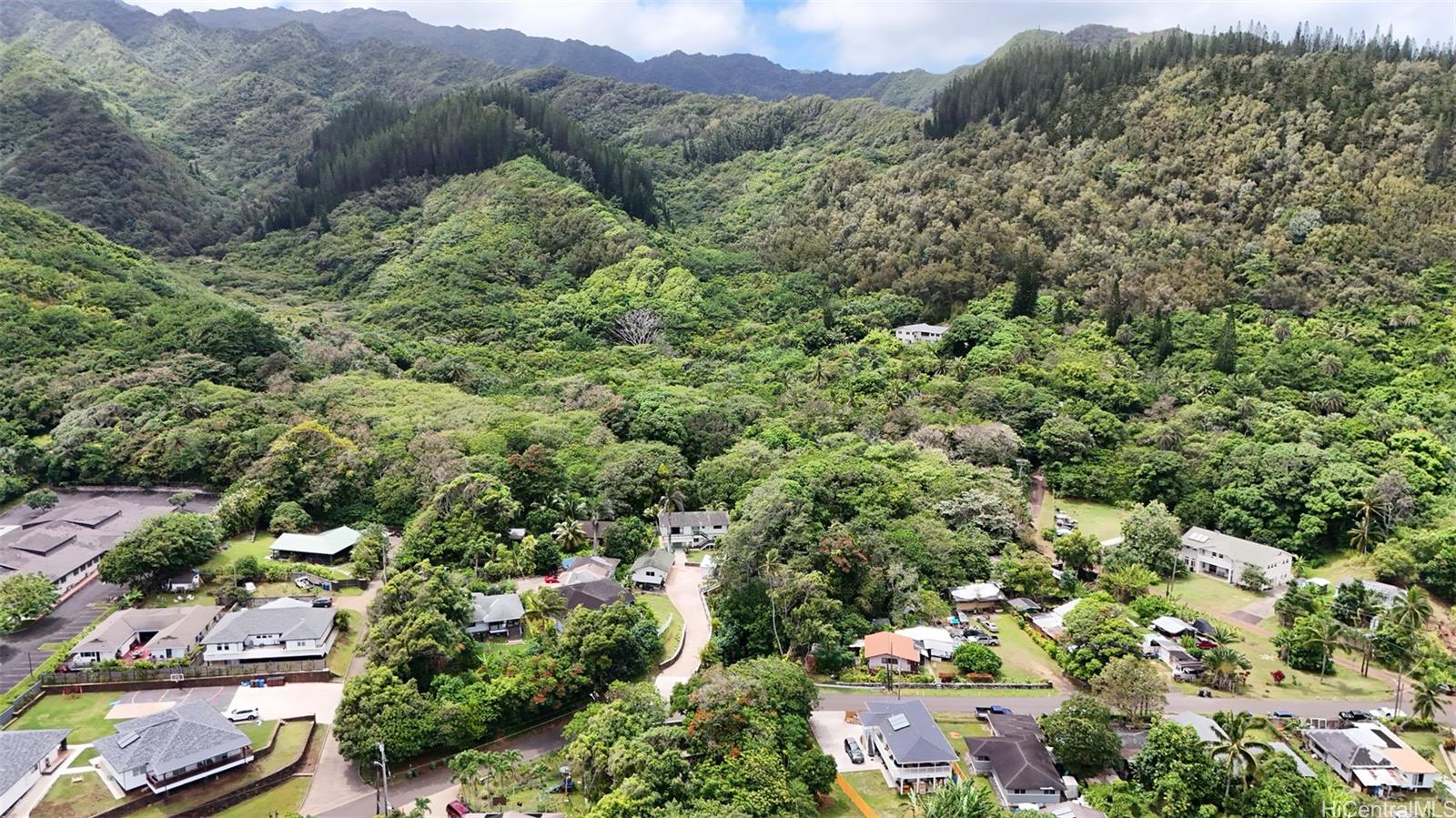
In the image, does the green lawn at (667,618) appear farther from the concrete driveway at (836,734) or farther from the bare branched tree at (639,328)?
the bare branched tree at (639,328)

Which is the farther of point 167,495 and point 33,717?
point 167,495

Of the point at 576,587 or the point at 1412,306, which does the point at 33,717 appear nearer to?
the point at 576,587

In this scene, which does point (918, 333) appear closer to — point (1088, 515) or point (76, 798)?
point (1088, 515)

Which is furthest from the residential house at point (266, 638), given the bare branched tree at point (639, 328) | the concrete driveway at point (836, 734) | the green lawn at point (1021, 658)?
the bare branched tree at point (639, 328)

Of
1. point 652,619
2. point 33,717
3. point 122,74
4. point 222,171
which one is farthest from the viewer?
point 122,74

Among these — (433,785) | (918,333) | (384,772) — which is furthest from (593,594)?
(918,333)

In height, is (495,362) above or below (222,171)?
below

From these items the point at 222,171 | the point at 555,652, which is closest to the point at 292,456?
the point at 555,652
